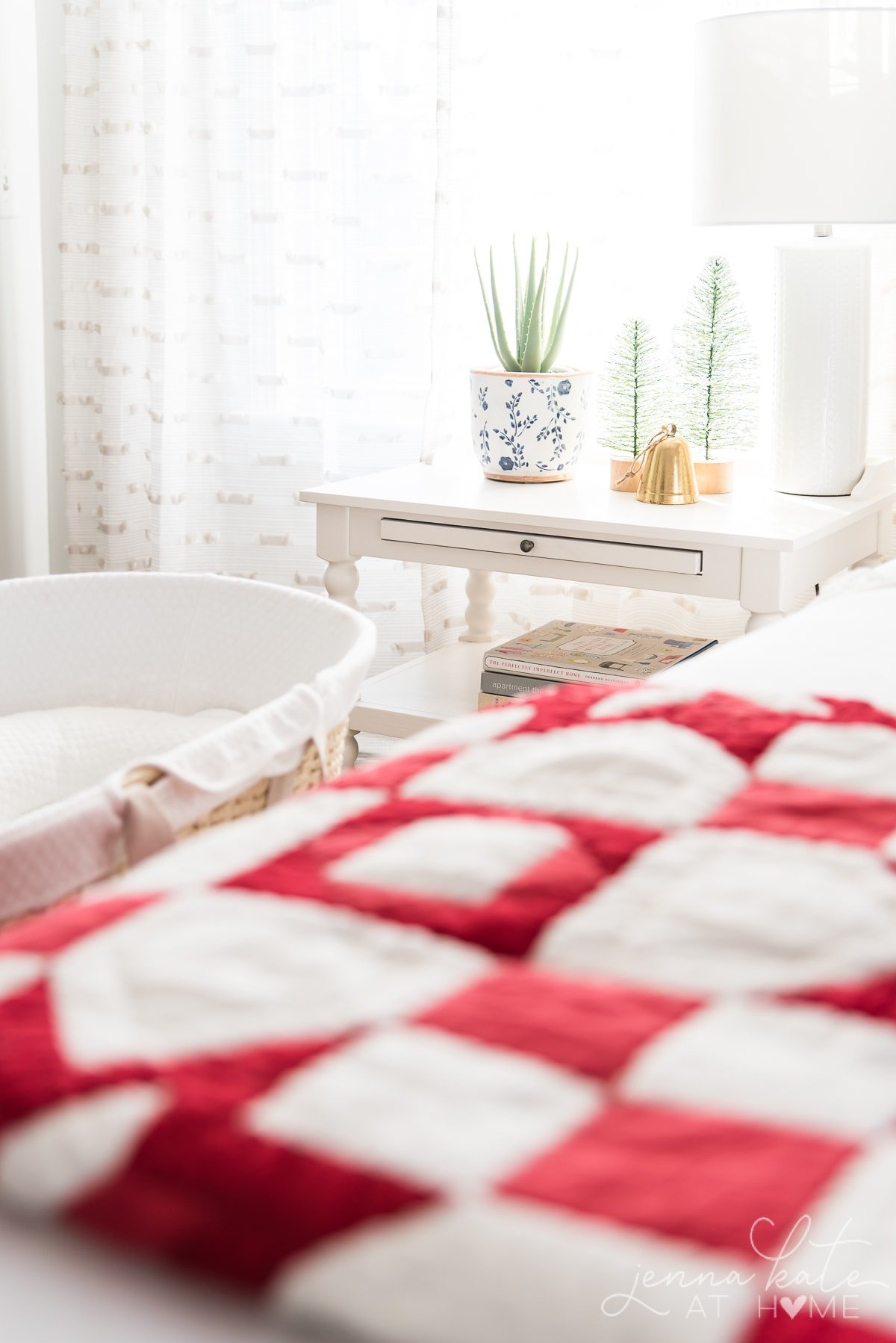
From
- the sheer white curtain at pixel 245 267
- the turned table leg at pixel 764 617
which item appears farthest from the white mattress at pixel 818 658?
the sheer white curtain at pixel 245 267

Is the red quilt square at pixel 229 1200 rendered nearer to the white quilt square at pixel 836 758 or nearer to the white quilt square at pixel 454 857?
the white quilt square at pixel 454 857

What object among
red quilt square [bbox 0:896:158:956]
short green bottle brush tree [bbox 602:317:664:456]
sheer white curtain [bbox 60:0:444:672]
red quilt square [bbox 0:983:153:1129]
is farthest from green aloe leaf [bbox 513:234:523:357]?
red quilt square [bbox 0:983:153:1129]

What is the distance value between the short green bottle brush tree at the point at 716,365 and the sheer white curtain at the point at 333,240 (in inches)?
5.3

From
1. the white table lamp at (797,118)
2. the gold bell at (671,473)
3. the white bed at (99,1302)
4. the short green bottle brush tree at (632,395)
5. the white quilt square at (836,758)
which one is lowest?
the white bed at (99,1302)

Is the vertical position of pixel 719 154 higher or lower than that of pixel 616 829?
higher

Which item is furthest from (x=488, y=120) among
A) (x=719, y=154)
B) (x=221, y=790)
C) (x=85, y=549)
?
(x=221, y=790)

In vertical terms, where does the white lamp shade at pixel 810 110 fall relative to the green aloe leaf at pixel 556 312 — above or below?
above

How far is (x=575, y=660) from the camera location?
6.93 feet

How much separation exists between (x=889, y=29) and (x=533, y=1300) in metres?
1.81

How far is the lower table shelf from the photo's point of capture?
2.20 m

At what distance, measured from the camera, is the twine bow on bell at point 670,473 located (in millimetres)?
2064

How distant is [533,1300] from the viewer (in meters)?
0.35

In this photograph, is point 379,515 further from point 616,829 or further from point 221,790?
point 616,829

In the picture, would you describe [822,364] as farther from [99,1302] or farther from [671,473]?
[99,1302]
